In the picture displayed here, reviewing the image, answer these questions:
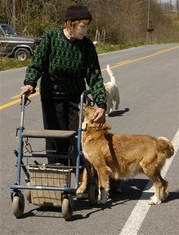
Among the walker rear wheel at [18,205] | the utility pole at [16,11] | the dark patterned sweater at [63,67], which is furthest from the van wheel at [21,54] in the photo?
the walker rear wheel at [18,205]

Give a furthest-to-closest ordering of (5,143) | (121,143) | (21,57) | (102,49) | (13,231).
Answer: (102,49) < (21,57) < (5,143) < (121,143) < (13,231)

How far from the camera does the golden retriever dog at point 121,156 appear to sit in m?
5.30

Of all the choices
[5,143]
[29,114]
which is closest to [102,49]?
[29,114]

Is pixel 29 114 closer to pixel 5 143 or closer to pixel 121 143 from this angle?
pixel 5 143

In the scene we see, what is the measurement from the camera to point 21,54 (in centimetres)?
2367

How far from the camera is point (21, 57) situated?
2366 cm

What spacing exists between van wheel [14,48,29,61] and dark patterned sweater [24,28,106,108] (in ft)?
60.8

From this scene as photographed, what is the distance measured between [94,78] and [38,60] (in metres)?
0.58

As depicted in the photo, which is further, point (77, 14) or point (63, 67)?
point (63, 67)

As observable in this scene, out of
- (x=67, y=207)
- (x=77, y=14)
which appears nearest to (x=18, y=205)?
(x=67, y=207)

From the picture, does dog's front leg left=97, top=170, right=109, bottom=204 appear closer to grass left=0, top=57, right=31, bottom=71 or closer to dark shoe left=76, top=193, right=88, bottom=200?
dark shoe left=76, top=193, right=88, bottom=200

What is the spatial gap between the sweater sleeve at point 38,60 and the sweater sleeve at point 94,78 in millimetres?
410

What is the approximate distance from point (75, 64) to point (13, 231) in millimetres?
1645

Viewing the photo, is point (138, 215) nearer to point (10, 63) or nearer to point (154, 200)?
point (154, 200)
